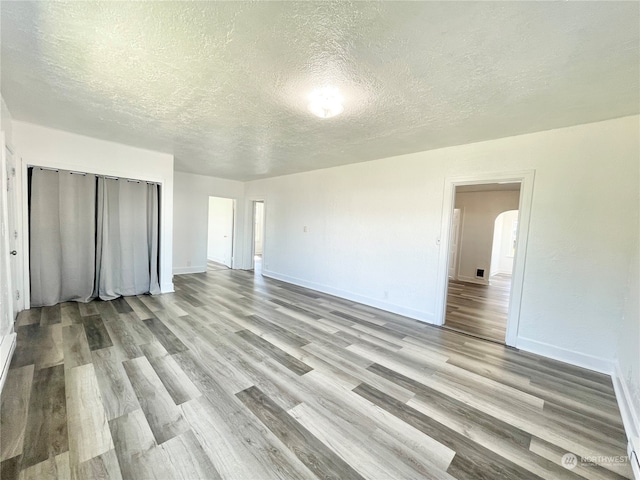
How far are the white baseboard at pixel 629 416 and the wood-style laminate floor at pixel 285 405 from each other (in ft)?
0.22

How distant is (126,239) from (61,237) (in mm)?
780

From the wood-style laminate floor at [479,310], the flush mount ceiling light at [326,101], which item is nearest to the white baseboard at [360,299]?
the wood-style laminate floor at [479,310]

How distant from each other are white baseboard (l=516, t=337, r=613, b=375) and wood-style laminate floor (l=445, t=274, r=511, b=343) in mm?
285

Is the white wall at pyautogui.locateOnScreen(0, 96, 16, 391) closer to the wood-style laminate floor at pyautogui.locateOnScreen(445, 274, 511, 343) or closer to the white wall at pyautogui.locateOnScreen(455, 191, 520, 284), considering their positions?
the wood-style laminate floor at pyautogui.locateOnScreen(445, 274, 511, 343)

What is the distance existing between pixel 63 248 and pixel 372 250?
4851 millimetres

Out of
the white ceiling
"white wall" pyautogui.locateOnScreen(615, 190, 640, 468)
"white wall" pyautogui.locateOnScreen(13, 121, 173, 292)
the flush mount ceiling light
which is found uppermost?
the white ceiling

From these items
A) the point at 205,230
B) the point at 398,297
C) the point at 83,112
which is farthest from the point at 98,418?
the point at 205,230

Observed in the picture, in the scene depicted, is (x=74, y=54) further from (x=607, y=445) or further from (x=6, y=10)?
(x=607, y=445)

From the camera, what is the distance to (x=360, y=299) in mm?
4711

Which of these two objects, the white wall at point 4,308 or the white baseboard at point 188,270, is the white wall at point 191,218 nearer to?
the white baseboard at point 188,270

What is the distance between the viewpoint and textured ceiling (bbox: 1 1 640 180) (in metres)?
1.41

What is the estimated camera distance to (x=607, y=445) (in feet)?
5.67

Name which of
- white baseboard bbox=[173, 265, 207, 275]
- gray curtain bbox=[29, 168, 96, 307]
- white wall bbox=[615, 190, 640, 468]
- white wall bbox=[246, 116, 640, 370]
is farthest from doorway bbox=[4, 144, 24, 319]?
white wall bbox=[615, 190, 640, 468]

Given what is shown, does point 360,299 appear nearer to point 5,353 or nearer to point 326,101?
point 326,101
